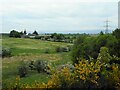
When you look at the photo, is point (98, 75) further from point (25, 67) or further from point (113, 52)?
point (25, 67)

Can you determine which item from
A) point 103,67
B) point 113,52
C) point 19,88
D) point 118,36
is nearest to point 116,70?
point 103,67

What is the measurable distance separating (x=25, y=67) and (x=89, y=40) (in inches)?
151

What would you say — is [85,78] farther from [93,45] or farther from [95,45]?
[93,45]

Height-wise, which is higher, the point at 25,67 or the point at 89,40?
the point at 89,40

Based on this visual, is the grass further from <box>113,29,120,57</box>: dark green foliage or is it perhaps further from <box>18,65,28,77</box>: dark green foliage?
<box>113,29,120,57</box>: dark green foliage

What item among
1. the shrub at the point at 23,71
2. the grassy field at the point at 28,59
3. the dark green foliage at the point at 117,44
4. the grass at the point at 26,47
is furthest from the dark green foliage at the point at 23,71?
the grass at the point at 26,47

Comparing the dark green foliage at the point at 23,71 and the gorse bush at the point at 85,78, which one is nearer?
the gorse bush at the point at 85,78

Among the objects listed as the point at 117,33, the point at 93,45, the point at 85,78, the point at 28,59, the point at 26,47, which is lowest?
the point at 28,59

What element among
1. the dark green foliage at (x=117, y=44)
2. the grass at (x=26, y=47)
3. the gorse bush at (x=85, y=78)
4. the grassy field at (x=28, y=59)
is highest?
the dark green foliage at (x=117, y=44)

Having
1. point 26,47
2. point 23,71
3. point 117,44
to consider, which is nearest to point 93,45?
point 117,44

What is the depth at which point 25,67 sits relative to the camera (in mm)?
16672

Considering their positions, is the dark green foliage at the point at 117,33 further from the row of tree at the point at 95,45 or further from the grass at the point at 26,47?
the grass at the point at 26,47

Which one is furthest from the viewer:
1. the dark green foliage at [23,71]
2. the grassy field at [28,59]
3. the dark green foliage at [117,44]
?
the dark green foliage at [23,71]

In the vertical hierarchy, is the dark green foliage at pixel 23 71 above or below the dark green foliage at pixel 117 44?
below
